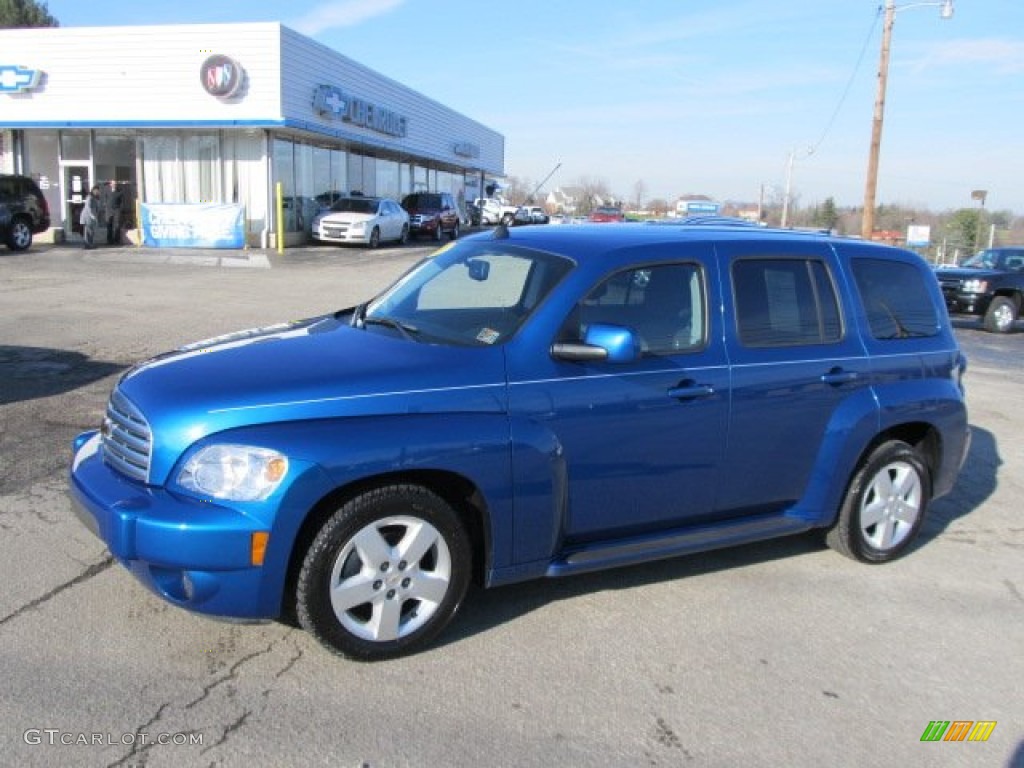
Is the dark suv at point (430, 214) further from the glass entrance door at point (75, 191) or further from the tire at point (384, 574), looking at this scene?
the tire at point (384, 574)

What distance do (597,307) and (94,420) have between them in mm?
4634

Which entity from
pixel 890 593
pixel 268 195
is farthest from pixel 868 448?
pixel 268 195

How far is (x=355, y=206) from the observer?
95.0 ft

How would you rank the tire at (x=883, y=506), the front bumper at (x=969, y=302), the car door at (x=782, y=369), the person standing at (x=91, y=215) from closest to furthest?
the car door at (x=782, y=369)
the tire at (x=883, y=506)
the front bumper at (x=969, y=302)
the person standing at (x=91, y=215)

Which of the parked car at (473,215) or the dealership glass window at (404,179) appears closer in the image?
the dealership glass window at (404,179)

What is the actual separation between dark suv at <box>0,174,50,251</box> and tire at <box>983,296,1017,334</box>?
73.4ft

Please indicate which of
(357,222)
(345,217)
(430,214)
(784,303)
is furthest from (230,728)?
(430,214)

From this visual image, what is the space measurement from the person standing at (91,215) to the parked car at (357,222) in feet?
21.4

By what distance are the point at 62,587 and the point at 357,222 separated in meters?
24.7

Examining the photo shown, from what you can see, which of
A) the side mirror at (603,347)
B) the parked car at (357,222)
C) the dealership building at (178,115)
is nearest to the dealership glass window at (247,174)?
the dealership building at (178,115)

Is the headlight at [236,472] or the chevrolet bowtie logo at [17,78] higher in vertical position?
the chevrolet bowtie logo at [17,78]

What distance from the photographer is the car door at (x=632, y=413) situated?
12.1 ft

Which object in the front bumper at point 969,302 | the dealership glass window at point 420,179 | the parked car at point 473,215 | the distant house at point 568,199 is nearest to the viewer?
the front bumper at point 969,302

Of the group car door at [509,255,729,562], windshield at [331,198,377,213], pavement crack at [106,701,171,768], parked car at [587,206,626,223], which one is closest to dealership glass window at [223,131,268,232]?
windshield at [331,198,377,213]
